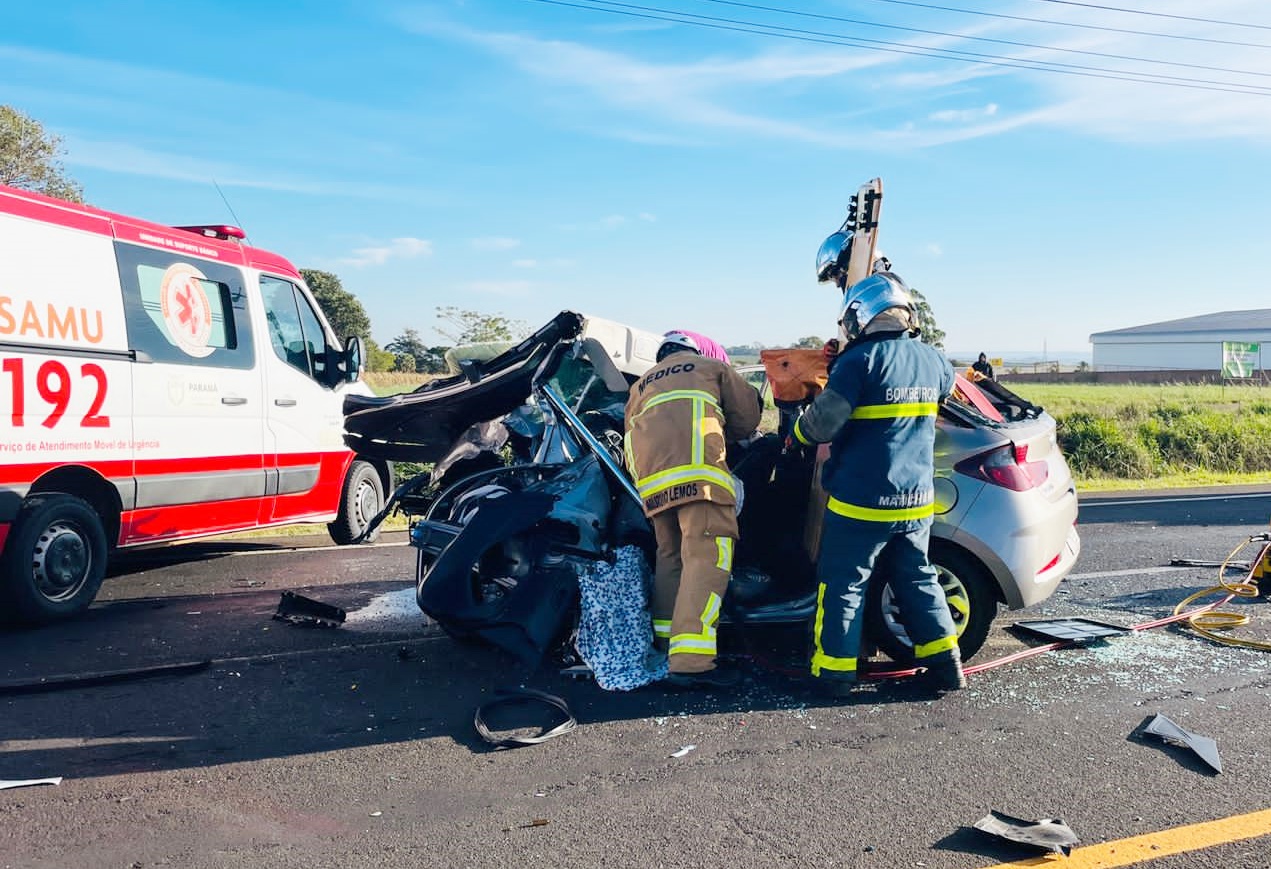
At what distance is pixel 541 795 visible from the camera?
342 centimetres

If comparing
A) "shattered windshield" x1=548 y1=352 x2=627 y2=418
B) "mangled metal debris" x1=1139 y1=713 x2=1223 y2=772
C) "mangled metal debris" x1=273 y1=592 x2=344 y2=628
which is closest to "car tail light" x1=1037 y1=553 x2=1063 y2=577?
"mangled metal debris" x1=1139 y1=713 x2=1223 y2=772

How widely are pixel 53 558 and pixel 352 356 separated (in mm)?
2945

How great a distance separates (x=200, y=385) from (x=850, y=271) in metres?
4.38

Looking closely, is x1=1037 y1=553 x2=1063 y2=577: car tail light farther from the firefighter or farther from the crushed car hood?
the crushed car hood

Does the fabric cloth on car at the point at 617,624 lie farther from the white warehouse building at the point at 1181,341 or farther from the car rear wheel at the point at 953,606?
the white warehouse building at the point at 1181,341

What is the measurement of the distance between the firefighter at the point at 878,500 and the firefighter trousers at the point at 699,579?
44 cm

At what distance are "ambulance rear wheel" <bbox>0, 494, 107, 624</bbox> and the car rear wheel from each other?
4589 mm

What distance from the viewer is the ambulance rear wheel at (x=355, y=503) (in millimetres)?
8398

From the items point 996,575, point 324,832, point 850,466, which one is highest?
point 850,466

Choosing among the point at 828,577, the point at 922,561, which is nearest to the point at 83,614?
the point at 828,577

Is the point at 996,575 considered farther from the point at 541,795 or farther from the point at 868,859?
the point at 541,795

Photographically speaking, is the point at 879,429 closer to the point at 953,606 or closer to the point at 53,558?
the point at 953,606

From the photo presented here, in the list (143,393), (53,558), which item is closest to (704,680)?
(53,558)

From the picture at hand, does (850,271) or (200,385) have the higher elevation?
(850,271)
